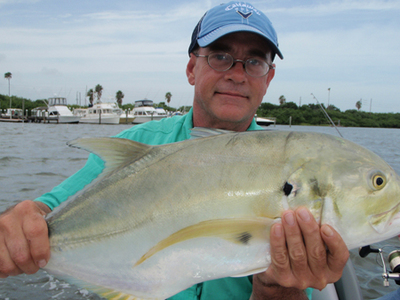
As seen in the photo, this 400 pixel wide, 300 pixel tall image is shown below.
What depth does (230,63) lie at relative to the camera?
8.36ft

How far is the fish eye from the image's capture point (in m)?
1.42

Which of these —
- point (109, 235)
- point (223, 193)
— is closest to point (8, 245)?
point (109, 235)

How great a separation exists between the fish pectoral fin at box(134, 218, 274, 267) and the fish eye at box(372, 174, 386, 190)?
0.49 m

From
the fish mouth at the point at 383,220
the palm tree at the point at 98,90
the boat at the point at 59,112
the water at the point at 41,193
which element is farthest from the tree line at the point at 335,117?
the fish mouth at the point at 383,220

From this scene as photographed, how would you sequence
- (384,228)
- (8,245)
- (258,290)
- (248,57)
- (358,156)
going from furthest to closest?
1. (248,57)
2. (258,290)
3. (8,245)
4. (358,156)
5. (384,228)

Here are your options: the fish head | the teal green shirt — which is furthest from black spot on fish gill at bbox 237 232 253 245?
the teal green shirt

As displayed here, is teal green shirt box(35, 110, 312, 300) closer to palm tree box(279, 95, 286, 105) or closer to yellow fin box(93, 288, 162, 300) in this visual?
yellow fin box(93, 288, 162, 300)

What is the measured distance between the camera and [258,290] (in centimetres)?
194

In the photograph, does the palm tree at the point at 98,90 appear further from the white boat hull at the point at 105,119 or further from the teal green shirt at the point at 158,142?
the teal green shirt at the point at 158,142

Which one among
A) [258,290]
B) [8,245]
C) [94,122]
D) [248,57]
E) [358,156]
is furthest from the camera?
[94,122]

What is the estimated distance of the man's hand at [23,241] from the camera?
1619 millimetres

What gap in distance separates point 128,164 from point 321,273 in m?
1.20

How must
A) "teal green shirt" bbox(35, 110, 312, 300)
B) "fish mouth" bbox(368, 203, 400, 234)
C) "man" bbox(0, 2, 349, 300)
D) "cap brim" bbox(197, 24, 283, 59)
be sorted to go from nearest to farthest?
"fish mouth" bbox(368, 203, 400, 234) < "man" bbox(0, 2, 349, 300) < "teal green shirt" bbox(35, 110, 312, 300) < "cap brim" bbox(197, 24, 283, 59)

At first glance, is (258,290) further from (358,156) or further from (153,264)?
(358,156)
